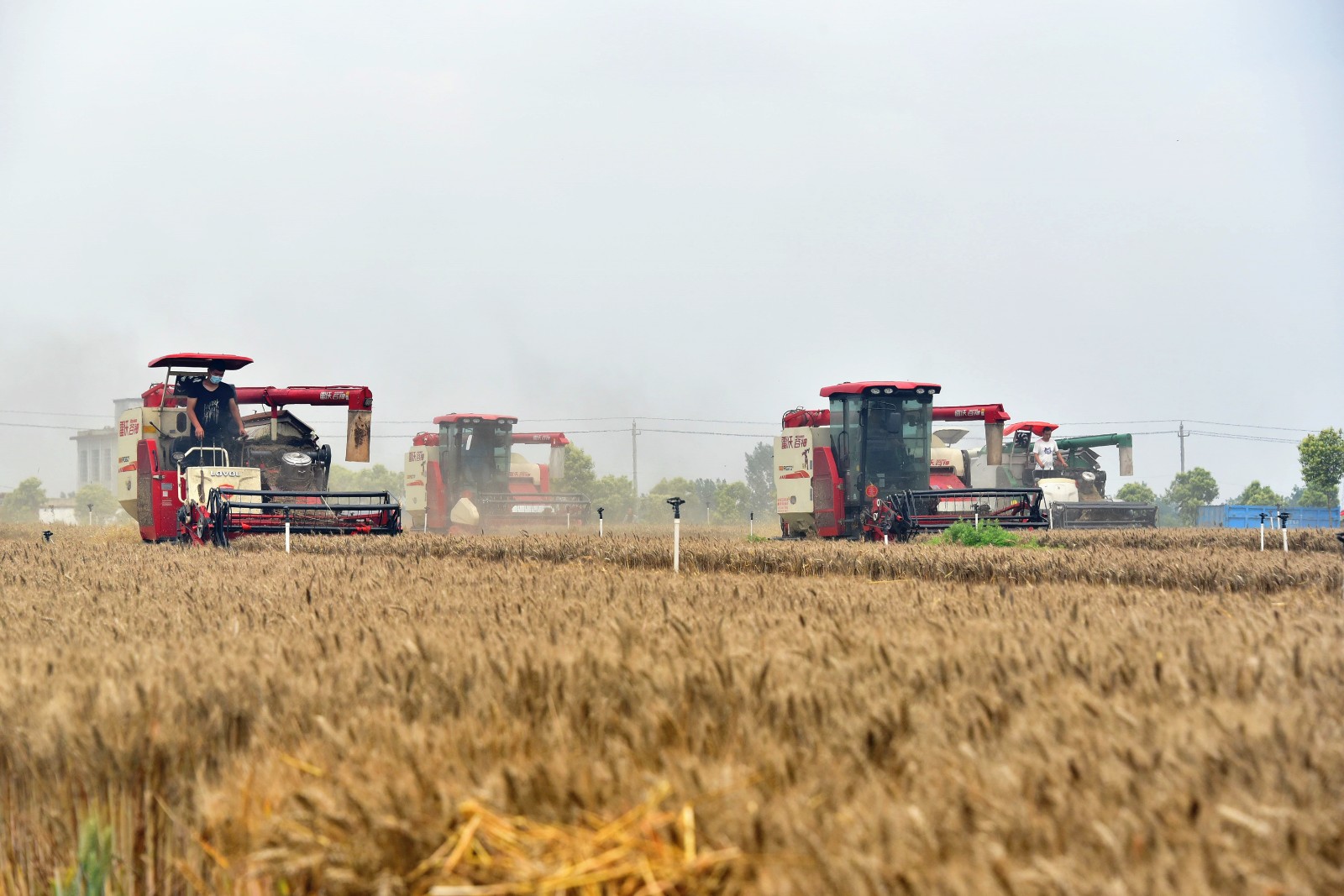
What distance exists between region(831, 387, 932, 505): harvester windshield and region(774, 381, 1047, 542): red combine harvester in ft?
0.05

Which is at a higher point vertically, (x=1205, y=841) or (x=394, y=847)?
(x=1205, y=841)

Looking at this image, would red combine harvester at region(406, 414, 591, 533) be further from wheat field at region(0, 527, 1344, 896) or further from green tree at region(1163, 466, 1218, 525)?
green tree at region(1163, 466, 1218, 525)

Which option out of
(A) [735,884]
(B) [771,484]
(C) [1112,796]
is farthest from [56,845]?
(B) [771,484]

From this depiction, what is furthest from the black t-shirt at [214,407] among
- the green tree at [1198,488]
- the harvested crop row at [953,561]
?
the green tree at [1198,488]

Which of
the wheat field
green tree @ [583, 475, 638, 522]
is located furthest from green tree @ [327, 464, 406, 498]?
the wheat field

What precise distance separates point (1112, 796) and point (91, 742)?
2398 millimetres

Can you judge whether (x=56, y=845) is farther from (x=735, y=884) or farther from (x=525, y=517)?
(x=525, y=517)

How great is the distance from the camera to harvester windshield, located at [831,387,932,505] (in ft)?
65.6

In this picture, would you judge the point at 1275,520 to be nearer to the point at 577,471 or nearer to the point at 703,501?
the point at 577,471

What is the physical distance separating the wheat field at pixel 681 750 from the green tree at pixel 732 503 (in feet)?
234

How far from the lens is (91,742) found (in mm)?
2764

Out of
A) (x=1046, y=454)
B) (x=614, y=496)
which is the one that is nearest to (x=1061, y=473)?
(x=1046, y=454)

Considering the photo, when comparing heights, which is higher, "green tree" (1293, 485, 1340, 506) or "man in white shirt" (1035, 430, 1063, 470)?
"man in white shirt" (1035, 430, 1063, 470)

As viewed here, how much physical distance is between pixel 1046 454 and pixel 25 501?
9988 centimetres
